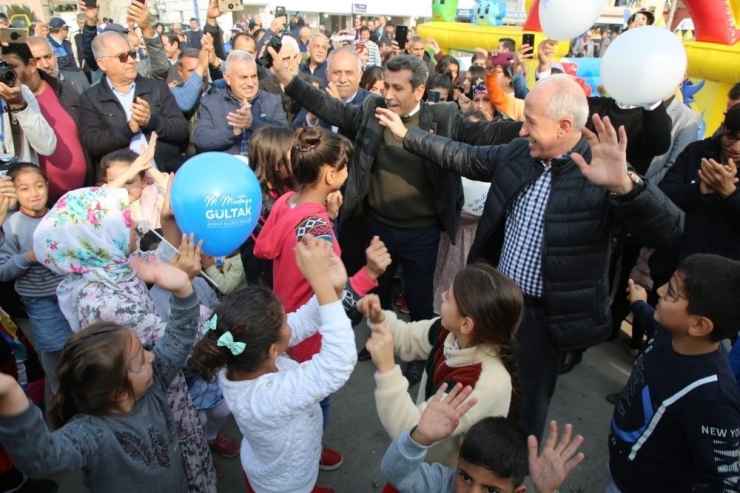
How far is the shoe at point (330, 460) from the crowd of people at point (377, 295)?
0.01 meters

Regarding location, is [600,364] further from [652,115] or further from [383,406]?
[383,406]

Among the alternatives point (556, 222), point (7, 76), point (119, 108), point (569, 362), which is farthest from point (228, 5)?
point (569, 362)

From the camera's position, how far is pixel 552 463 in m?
1.33

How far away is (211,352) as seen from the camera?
161 cm

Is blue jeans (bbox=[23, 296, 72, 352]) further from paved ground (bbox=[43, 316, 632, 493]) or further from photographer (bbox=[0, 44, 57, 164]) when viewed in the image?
photographer (bbox=[0, 44, 57, 164])

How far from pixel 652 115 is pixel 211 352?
247 cm

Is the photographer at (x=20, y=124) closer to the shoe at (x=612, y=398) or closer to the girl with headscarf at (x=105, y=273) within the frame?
the girl with headscarf at (x=105, y=273)

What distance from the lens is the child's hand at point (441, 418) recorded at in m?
1.33

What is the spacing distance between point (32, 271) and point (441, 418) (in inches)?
94.0

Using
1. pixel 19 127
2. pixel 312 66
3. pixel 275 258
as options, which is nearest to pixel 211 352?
pixel 275 258

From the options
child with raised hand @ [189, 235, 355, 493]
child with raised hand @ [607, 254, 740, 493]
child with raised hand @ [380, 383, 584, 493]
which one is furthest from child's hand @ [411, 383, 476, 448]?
child with raised hand @ [607, 254, 740, 493]

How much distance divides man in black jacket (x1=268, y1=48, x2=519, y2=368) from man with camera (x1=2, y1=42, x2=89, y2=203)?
160 cm

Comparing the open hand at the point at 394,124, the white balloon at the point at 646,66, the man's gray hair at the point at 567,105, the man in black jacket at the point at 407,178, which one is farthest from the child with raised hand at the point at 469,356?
the white balloon at the point at 646,66

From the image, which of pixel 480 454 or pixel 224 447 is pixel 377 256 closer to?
pixel 480 454
